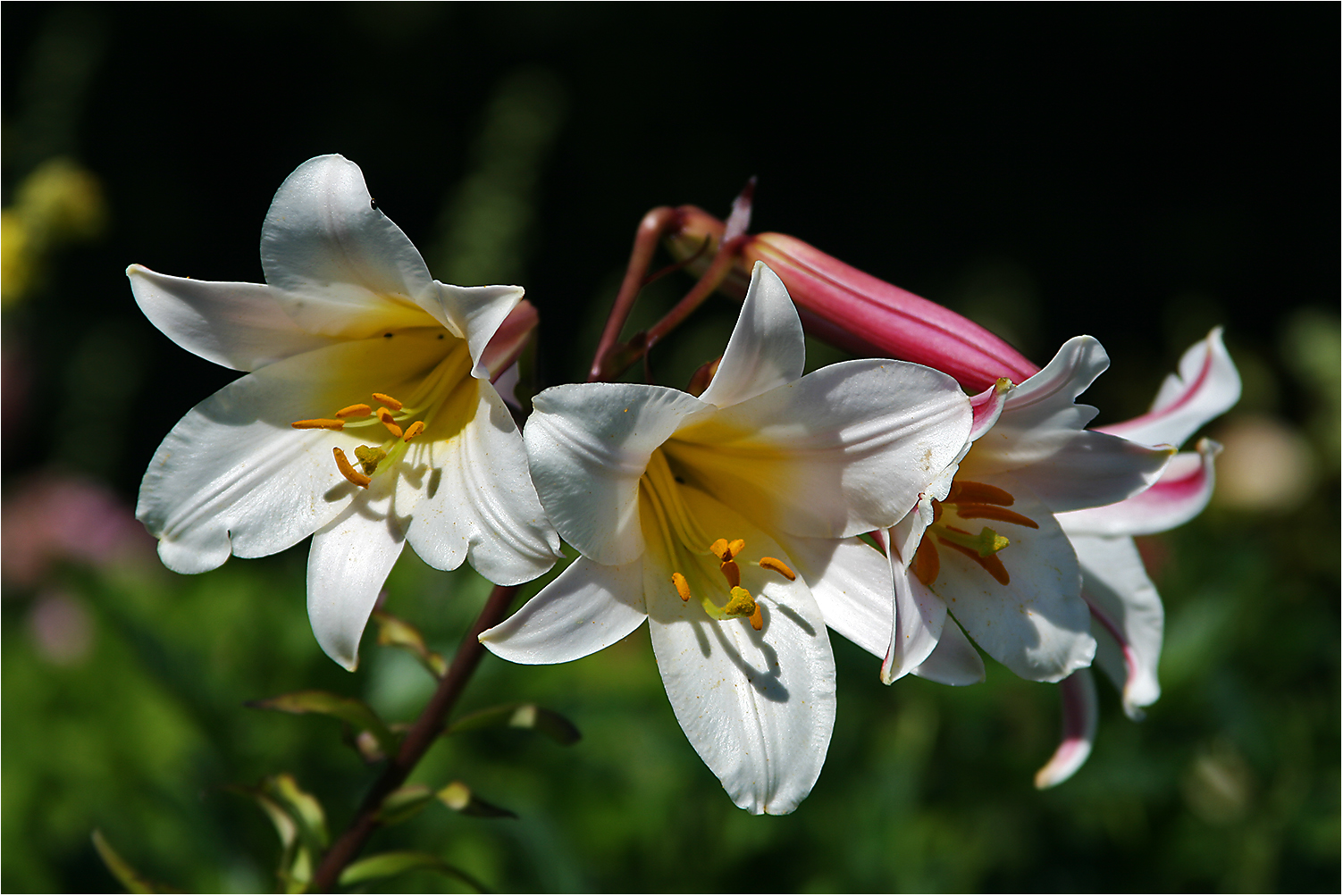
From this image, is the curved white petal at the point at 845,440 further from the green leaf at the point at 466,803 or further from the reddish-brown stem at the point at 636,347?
the green leaf at the point at 466,803

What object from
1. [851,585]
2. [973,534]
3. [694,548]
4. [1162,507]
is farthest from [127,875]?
[1162,507]

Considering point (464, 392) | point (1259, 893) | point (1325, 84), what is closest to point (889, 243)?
point (1325, 84)

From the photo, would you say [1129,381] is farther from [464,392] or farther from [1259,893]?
[464,392]

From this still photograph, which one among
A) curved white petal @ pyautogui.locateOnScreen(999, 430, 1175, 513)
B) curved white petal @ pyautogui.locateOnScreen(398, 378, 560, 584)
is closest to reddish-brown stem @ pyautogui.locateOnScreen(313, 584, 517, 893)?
curved white petal @ pyautogui.locateOnScreen(398, 378, 560, 584)

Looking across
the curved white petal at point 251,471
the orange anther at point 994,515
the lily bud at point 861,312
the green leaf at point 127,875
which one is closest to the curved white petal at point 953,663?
the orange anther at point 994,515

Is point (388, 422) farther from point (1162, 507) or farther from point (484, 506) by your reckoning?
point (1162, 507)
